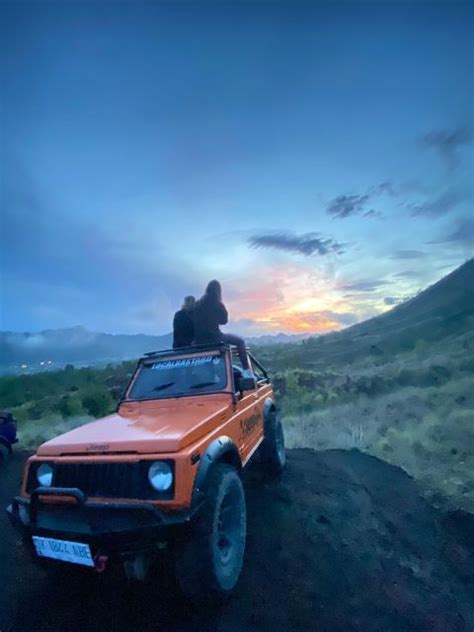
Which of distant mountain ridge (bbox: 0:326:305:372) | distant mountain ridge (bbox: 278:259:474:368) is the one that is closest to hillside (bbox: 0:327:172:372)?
distant mountain ridge (bbox: 0:326:305:372)

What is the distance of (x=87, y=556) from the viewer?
256 centimetres

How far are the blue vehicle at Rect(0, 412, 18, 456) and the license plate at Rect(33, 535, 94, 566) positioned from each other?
5899 mm

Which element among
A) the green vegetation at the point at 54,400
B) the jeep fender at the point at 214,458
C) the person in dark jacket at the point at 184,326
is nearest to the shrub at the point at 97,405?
the green vegetation at the point at 54,400

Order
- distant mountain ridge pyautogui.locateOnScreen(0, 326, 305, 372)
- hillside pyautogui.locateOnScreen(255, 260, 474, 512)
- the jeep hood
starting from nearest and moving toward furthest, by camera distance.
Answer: the jeep hood
hillside pyautogui.locateOnScreen(255, 260, 474, 512)
distant mountain ridge pyautogui.locateOnScreen(0, 326, 305, 372)

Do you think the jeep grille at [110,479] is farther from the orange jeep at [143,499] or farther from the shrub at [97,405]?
the shrub at [97,405]

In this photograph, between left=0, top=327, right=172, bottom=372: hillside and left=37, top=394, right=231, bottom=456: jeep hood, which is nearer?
left=37, top=394, right=231, bottom=456: jeep hood

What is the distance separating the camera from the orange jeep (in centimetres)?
256

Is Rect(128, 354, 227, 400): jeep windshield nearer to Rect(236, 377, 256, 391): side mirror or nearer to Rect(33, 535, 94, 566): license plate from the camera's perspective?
Rect(236, 377, 256, 391): side mirror

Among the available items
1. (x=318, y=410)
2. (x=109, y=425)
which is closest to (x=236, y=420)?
(x=109, y=425)

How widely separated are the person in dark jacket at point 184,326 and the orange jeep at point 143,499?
8.58ft

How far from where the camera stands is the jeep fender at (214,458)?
2.78 m

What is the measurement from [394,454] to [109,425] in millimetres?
6114

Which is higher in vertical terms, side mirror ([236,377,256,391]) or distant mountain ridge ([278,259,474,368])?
distant mountain ridge ([278,259,474,368])

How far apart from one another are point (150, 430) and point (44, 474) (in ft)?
3.09
